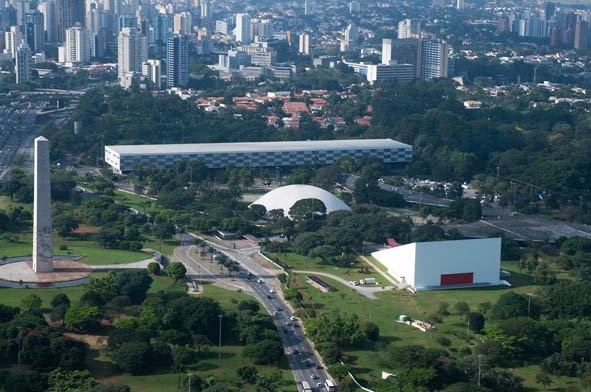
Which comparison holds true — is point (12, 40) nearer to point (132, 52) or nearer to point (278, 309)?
point (132, 52)

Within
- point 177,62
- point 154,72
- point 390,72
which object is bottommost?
point 154,72

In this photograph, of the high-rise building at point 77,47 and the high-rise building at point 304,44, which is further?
the high-rise building at point 304,44

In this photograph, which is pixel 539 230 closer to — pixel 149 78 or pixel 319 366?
pixel 319 366

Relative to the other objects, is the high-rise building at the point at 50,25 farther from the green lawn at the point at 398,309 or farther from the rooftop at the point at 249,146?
the green lawn at the point at 398,309

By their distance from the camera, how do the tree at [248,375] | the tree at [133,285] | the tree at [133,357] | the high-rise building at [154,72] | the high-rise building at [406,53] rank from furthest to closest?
the high-rise building at [406,53]
the high-rise building at [154,72]
the tree at [133,285]
the tree at [133,357]
the tree at [248,375]

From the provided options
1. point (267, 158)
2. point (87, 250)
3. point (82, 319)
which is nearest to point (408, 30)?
point (267, 158)

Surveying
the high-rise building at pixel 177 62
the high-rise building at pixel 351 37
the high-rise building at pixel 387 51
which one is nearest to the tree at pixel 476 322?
the high-rise building at pixel 177 62

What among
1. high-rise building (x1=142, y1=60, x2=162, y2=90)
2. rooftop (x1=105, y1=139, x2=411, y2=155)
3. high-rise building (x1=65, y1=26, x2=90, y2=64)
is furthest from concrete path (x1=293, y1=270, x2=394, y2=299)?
high-rise building (x1=65, y1=26, x2=90, y2=64)
